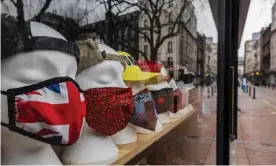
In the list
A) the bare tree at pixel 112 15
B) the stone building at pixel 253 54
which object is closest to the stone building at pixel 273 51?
the stone building at pixel 253 54

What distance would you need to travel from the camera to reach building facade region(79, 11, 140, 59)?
64cm

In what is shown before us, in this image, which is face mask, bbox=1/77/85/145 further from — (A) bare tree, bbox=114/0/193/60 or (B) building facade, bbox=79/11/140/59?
(A) bare tree, bbox=114/0/193/60

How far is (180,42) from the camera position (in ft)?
3.44

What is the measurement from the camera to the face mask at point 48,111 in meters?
0.43

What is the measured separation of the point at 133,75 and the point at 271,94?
2.78ft

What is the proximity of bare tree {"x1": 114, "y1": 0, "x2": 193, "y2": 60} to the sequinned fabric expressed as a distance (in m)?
0.26

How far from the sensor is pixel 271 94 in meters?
1.31

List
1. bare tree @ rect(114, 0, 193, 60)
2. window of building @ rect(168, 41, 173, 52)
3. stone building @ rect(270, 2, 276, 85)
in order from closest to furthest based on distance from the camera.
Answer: bare tree @ rect(114, 0, 193, 60) → window of building @ rect(168, 41, 173, 52) → stone building @ rect(270, 2, 276, 85)

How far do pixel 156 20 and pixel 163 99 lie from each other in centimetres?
34

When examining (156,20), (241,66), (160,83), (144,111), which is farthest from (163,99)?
(241,66)

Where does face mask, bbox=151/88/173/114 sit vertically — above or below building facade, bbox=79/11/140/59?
below

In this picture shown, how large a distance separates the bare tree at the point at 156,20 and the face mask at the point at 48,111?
1.22 feet

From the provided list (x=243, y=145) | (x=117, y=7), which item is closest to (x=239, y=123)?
(x=243, y=145)

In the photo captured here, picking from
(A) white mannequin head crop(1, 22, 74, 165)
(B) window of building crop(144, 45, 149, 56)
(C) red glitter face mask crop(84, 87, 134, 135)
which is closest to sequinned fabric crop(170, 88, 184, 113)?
(B) window of building crop(144, 45, 149, 56)
